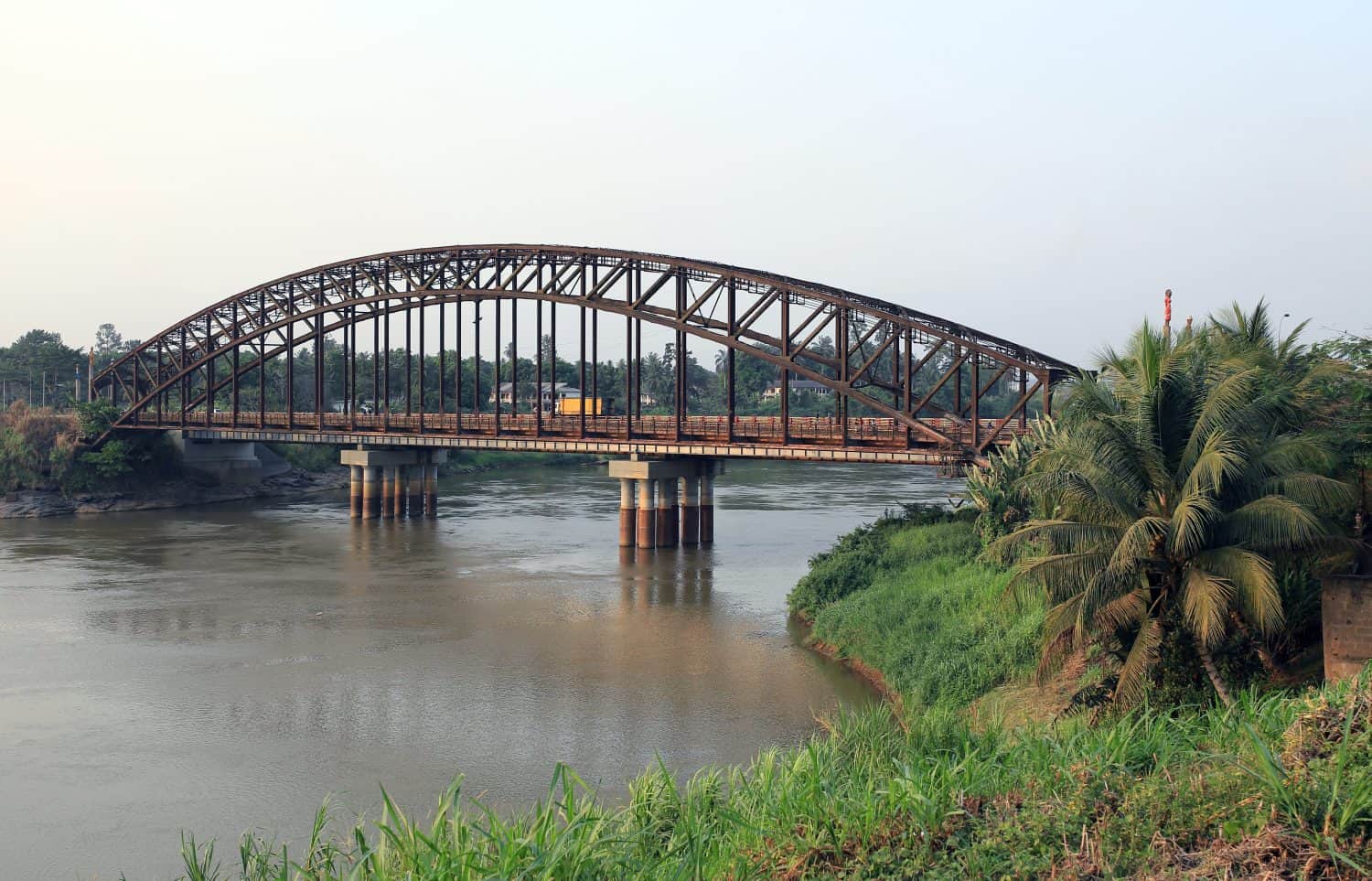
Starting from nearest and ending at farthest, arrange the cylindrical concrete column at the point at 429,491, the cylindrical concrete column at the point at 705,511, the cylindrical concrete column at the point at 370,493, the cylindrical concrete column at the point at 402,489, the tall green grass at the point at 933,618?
the tall green grass at the point at 933,618 → the cylindrical concrete column at the point at 705,511 → the cylindrical concrete column at the point at 370,493 → the cylindrical concrete column at the point at 402,489 → the cylindrical concrete column at the point at 429,491

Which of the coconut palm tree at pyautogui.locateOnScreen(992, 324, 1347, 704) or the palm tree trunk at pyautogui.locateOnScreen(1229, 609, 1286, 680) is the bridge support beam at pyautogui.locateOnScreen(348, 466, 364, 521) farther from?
the palm tree trunk at pyautogui.locateOnScreen(1229, 609, 1286, 680)

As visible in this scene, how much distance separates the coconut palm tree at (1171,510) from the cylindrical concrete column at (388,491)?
170 ft

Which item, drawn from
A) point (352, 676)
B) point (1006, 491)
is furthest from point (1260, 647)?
point (352, 676)

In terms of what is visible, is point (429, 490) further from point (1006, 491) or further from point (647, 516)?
point (1006, 491)

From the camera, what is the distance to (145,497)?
71.6 meters

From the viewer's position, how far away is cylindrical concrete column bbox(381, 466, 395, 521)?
64250 millimetres

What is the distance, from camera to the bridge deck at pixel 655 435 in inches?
1780

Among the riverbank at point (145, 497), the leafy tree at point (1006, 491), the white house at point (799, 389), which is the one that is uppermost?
the white house at point (799, 389)

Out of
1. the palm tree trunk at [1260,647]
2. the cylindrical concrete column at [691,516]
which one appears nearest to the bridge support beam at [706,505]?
the cylindrical concrete column at [691,516]

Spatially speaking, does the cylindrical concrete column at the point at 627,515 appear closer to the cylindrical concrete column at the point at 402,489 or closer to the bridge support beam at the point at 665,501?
the bridge support beam at the point at 665,501

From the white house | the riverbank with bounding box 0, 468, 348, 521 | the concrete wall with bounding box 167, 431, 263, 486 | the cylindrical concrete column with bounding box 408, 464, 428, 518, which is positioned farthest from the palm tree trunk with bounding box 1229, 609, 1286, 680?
the white house

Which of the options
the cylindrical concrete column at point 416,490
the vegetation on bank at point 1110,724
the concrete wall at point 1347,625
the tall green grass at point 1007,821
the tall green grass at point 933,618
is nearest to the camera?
the tall green grass at point 1007,821

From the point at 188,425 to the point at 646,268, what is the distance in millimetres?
38319

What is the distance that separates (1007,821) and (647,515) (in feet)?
131
